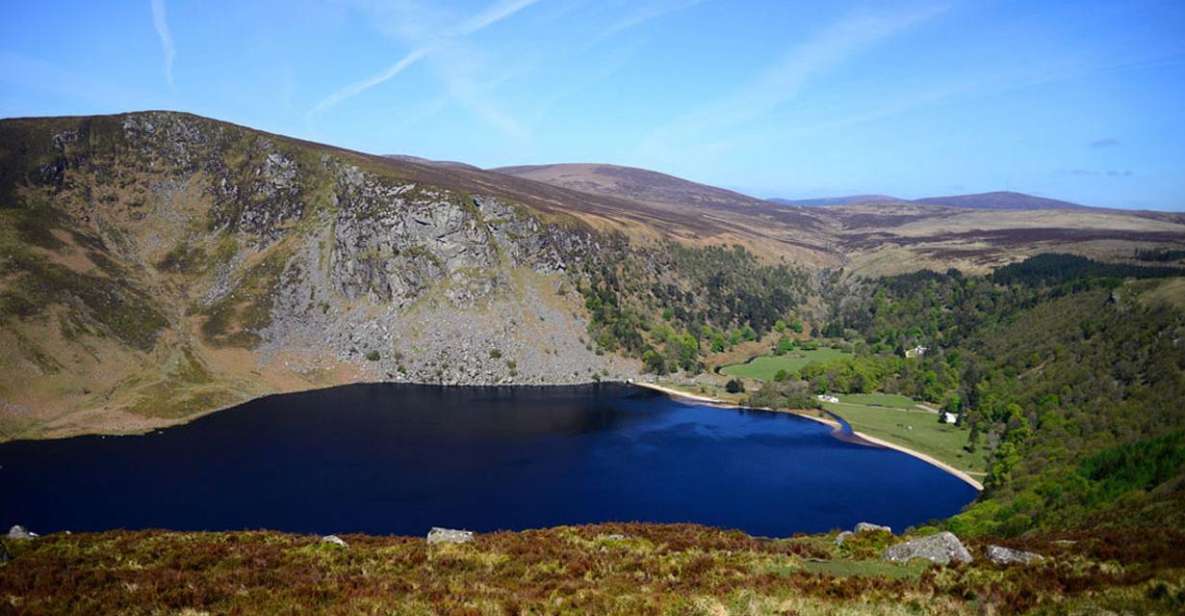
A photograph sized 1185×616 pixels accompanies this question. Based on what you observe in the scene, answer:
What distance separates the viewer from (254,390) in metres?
114

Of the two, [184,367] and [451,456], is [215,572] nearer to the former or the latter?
[451,456]

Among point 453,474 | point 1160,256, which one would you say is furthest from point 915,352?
point 453,474

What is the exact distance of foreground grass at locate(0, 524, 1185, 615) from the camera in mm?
16188

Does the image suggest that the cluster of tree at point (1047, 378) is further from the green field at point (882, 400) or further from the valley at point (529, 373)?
the green field at point (882, 400)

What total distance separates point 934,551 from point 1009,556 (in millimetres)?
2132

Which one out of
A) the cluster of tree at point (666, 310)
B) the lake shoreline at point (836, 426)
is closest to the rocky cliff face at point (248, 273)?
the cluster of tree at point (666, 310)

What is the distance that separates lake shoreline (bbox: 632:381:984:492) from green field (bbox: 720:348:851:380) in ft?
65.3

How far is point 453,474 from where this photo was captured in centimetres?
7988

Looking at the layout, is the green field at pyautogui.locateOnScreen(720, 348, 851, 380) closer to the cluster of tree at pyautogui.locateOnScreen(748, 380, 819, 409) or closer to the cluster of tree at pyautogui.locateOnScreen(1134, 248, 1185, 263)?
the cluster of tree at pyautogui.locateOnScreen(748, 380, 819, 409)

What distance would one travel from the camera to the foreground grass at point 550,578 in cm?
1619

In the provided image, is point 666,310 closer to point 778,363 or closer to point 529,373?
point 778,363

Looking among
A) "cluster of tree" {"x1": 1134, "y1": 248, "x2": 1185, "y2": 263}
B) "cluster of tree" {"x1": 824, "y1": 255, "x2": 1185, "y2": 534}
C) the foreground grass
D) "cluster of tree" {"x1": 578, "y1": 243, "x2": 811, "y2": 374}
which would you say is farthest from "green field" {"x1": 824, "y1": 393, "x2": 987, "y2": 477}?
"cluster of tree" {"x1": 1134, "y1": 248, "x2": 1185, "y2": 263}

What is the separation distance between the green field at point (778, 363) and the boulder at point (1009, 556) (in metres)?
125

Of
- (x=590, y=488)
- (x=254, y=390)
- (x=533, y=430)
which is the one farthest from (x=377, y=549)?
(x=254, y=390)
